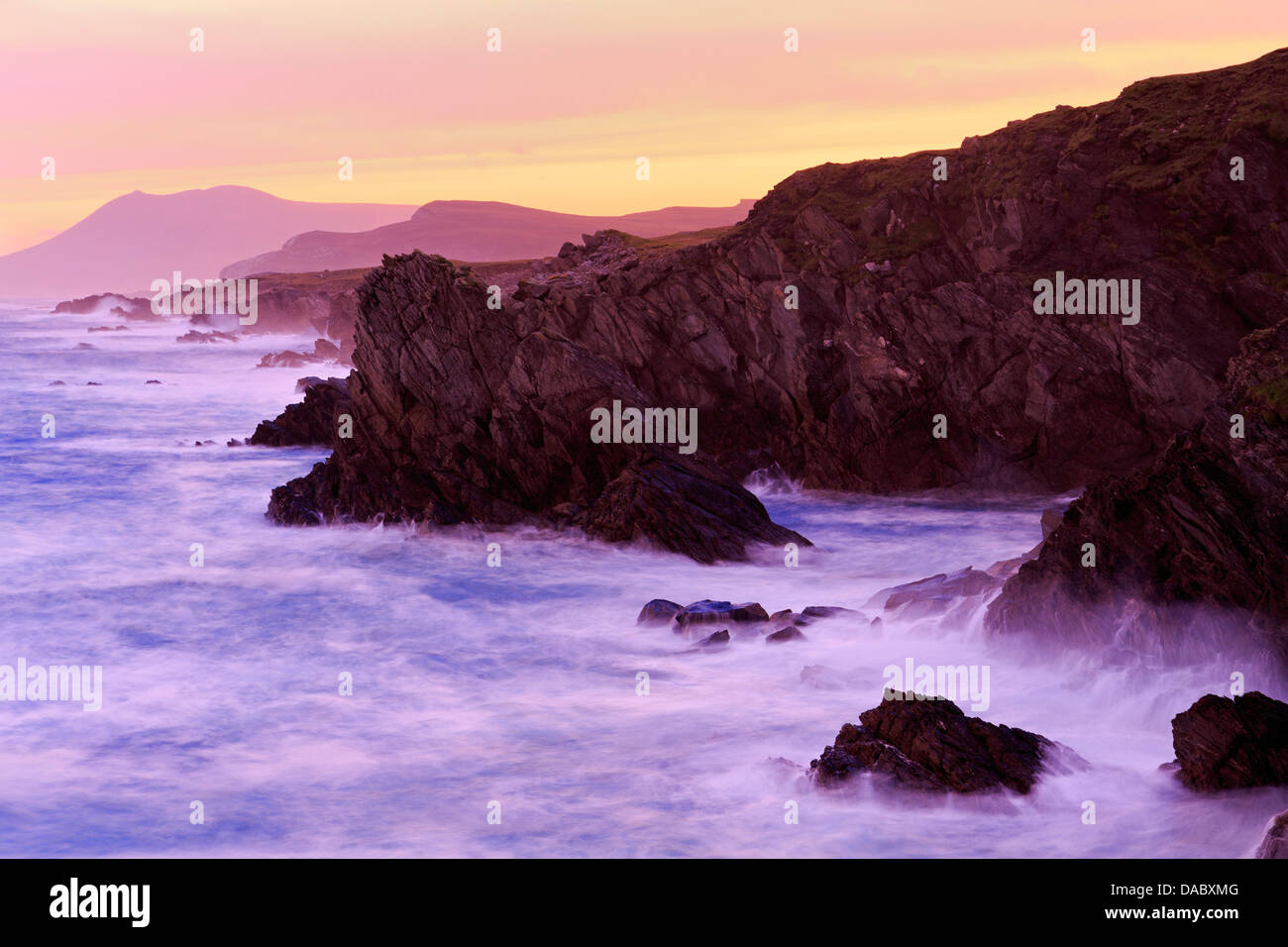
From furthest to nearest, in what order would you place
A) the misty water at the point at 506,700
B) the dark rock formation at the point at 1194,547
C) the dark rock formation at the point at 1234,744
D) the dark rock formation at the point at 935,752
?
1. the dark rock formation at the point at 1194,547
2. the dark rock formation at the point at 935,752
3. the misty water at the point at 506,700
4. the dark rock formation at the point at 1234,744

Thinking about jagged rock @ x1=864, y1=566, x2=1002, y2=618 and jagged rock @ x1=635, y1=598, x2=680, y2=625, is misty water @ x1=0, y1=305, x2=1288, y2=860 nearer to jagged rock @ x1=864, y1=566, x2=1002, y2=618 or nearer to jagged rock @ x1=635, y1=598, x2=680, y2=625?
jagged rock @ x1=635, y1=598, x2=680, y2=625

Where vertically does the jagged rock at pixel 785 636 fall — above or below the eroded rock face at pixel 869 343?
below

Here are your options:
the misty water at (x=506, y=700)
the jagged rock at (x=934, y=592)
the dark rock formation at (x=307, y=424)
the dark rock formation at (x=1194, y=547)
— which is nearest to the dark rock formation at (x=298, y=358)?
the dark rock formation at (x=307, y=424)

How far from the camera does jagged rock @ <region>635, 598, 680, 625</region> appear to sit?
27.4 meters

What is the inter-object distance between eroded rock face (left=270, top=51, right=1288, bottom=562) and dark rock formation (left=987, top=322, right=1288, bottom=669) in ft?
38.3

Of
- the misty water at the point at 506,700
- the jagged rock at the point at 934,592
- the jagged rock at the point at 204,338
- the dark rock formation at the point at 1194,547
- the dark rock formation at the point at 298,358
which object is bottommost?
the misty water at the point at 506,700

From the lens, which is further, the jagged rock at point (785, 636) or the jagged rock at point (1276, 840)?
the jagged rock at point (785, 636)

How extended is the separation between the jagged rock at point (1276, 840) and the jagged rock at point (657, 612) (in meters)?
14.2

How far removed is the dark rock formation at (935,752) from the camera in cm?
1695

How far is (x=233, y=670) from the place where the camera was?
25656 millimetres

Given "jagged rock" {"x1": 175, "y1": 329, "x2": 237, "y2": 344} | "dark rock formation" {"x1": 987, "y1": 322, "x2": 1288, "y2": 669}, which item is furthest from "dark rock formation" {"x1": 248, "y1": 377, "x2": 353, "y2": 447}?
"jagged rock" {"x1": 175, "y1": 329, "x2": 237, "y2": 344}

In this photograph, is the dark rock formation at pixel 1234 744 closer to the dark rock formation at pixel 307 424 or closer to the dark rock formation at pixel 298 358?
the dark rock formation at pixel 307 424
